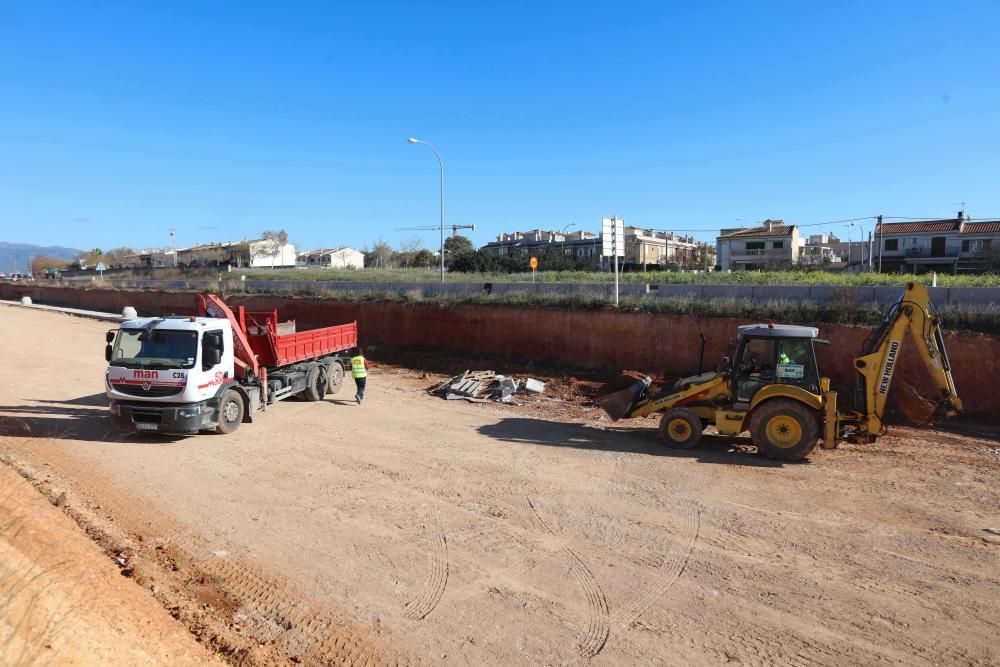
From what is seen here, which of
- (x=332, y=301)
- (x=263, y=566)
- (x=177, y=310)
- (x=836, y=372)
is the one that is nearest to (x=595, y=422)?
(x=836, y=372)

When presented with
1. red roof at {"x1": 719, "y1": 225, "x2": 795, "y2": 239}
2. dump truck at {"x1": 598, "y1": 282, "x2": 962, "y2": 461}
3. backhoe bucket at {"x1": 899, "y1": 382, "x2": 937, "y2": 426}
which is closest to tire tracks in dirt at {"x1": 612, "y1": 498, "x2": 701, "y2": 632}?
dump truck at {"x1": 598, "y1": 282, "x2": 962, "y2": 461}

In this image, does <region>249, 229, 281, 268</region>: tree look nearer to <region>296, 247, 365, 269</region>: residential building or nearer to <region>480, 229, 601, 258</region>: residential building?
<region>296, 247, 365, 269</region>: residential building

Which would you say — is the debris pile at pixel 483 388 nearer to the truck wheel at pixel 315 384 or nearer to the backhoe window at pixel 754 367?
the truck wheel at pixel 315 384

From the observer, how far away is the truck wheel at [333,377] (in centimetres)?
1704

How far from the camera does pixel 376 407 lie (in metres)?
16.0

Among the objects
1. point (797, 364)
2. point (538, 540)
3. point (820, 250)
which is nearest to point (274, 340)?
point (538, 540)

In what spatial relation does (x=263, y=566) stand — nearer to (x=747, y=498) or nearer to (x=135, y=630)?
(x=135, y=630)

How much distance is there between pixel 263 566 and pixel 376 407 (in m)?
8.99

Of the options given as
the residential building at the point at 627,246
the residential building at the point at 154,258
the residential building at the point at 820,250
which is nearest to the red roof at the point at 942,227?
the residential building at the point at 820,250

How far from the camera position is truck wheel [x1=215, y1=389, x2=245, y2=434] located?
40.7 ft

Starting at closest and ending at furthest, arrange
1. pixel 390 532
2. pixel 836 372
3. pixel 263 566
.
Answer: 1. pixel 263 566
2. pixel 390 532
3. pixel 836 372

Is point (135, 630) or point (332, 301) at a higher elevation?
point (332, 301)

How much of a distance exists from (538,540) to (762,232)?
58551 millimetres

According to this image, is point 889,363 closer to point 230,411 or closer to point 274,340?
point 230,411
